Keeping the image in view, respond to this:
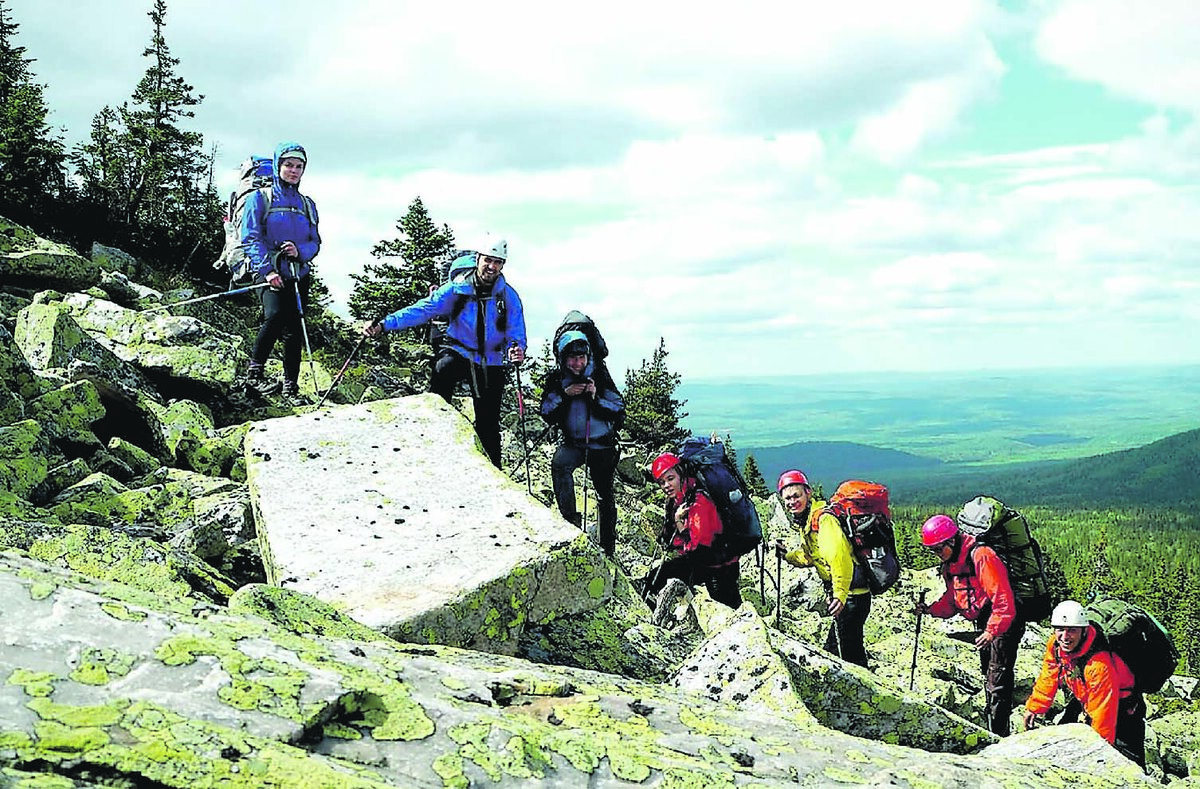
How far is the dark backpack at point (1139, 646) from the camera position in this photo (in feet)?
34.5

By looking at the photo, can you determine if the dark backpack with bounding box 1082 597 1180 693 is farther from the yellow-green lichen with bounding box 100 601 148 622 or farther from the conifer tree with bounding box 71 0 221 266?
the conifer tree with bounding box 71 0 221 266

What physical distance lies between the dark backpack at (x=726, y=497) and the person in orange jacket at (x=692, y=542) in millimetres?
90

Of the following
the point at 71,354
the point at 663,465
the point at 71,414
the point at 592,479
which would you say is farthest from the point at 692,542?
the point at 71,354

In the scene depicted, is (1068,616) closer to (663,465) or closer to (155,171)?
(663,465)

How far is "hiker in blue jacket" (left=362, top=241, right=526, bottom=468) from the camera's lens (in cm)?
1188

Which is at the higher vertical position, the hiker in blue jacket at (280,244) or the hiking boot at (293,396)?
the hiker in blue jacket at (280,244)

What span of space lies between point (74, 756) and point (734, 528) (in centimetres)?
1025

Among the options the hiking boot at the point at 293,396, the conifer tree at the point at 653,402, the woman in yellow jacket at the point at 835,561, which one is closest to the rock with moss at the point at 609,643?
the woman in yellow jacket at the point at 835,561

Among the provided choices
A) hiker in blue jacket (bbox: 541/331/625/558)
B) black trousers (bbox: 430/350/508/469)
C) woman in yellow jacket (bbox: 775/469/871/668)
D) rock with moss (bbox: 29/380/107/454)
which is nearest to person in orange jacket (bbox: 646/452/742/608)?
hiker in blue jacket (bbox: 541/331/625/558)

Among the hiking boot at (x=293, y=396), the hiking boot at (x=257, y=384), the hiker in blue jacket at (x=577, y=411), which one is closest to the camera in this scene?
the hiker in blue jacket at (x=577, y=411)

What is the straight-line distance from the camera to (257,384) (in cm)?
1463

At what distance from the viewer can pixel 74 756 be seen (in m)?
2.74

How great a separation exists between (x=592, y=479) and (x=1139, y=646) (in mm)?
7016

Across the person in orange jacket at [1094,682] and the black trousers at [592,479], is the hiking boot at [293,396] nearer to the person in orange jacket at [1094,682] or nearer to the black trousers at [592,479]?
the black trousers at [592,479]
